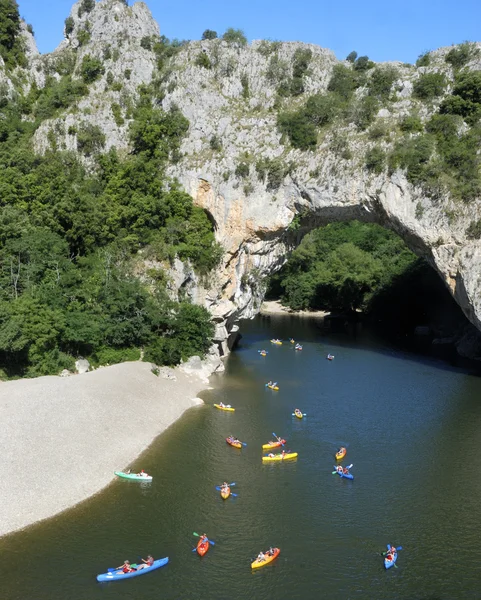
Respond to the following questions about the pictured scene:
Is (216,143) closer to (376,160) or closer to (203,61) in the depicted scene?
(203,61)

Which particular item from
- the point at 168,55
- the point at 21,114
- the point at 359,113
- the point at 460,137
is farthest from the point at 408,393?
the point at 21,114

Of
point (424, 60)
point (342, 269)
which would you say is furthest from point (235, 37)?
point (342, 269)

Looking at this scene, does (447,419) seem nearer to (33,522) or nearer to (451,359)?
(451,359)

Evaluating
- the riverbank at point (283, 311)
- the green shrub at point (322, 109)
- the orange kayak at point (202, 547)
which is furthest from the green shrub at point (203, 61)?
the orange kayak at point (202, 547)

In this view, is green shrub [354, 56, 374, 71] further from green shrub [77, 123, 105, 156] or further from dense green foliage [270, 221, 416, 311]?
dense green foliage [270, 221, 416, 311]

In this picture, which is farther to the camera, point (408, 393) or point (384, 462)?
point (408, 393)
